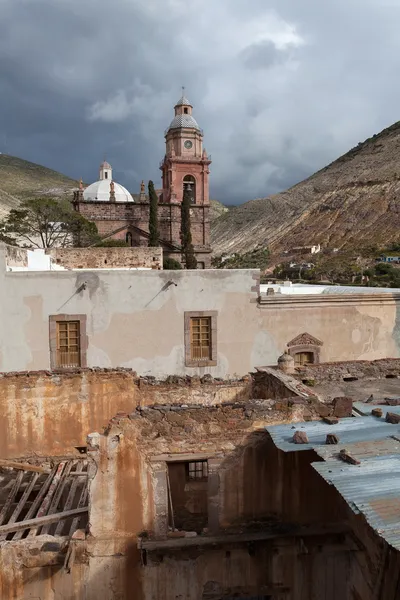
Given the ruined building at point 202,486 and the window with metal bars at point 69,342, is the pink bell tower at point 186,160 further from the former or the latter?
the ruined building at point 202,486

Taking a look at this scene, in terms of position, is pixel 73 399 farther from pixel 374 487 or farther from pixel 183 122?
pixel 183 122

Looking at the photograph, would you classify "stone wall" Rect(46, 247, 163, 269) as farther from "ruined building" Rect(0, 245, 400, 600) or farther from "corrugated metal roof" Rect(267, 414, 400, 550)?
"corrugated metal roof" Rect(267, 414, 400, 550)

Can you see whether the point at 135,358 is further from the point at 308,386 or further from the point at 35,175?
the point at 35,175

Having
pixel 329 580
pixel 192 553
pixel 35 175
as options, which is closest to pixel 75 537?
pixel 192 553

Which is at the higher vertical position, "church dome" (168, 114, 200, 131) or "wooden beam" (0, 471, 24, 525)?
"church dome" (168, 114, 200, 131)

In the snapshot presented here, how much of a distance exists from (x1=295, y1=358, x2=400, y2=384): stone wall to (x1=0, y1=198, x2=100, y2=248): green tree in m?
33.4

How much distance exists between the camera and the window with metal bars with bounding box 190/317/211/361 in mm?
16281

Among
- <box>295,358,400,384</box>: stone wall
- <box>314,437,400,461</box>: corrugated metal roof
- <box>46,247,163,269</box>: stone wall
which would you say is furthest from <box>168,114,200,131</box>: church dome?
<box>314,437,400,461</box>: corrugated metal roof

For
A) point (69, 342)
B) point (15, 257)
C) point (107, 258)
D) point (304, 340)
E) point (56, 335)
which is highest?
point (107, 258)

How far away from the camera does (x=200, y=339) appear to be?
53.7 feet

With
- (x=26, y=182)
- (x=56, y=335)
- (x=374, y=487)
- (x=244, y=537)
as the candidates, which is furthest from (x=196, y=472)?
(x=26, y=182)

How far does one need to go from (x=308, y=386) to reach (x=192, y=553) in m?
4.42

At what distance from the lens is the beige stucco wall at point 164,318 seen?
1552cm

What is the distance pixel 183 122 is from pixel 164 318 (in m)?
49.4
